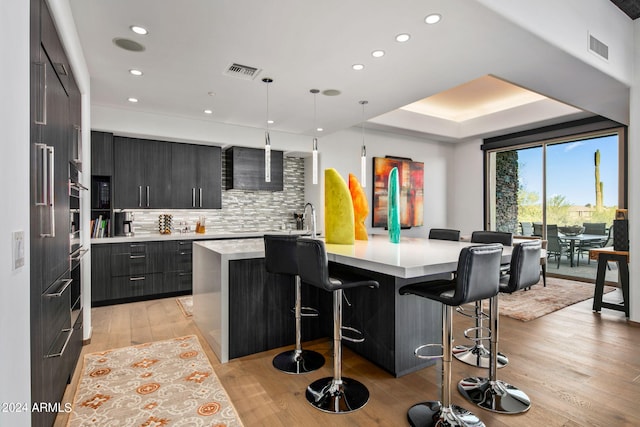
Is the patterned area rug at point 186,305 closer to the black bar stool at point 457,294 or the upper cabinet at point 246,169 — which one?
the upper cabinet at point 246,169

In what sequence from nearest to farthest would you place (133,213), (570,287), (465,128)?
(133,213)
(570,287)
(465,128)

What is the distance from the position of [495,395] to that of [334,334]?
1.08 meters

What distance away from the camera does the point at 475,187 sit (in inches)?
290

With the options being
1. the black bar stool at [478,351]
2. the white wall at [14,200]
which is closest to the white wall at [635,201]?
the black bar stool at [478,351]

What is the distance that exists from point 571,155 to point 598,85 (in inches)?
105

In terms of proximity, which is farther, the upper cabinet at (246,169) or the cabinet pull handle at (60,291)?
the upper cabinet at (246,169)

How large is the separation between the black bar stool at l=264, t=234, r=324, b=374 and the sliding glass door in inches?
218

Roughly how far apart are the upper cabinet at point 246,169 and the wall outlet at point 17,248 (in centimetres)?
433

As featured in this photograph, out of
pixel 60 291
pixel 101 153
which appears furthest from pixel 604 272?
pixel 101 153

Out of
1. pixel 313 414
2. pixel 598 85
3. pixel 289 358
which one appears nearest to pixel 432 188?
pixel 598 85

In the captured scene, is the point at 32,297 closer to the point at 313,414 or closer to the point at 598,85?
the point at 313,414

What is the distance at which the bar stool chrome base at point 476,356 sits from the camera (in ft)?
8.59

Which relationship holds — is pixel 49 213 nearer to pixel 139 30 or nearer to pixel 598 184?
pixel 139 30

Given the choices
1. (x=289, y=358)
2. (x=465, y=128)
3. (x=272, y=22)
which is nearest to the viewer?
(x=272, y=22)
